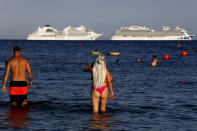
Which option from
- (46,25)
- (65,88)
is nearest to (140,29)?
(46,25)

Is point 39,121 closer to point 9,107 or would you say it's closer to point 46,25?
point 9,107

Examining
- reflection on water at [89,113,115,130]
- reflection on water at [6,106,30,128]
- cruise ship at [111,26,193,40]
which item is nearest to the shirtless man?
reflection on water at [6,106,30,128]

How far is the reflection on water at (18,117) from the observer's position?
10413mm

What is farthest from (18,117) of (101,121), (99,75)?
(99,75)

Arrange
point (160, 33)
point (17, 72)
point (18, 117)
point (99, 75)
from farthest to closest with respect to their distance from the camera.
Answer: point (160, 33)
point (17, 72)
point (18, 117)
point (99, 75)

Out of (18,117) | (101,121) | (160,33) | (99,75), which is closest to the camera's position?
(99,75)

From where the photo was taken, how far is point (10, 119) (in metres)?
11.1

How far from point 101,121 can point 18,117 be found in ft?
7.95

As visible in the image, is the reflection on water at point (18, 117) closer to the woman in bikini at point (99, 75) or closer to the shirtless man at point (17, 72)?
the shirtless man at point (17, 72)

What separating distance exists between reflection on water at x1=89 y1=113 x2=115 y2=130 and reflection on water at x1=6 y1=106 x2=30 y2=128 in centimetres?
176

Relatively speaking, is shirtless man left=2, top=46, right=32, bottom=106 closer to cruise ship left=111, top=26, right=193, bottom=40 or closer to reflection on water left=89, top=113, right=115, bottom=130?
reflection on water left=89, top=113, right=115, bottom=130

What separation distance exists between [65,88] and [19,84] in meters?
7.66

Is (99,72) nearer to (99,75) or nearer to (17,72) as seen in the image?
(99,75)

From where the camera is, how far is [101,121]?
10891mm
